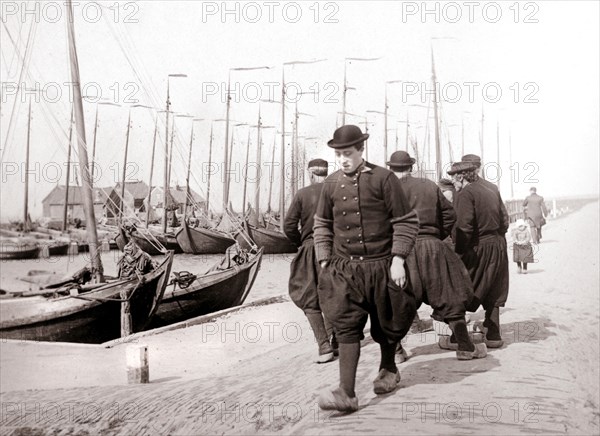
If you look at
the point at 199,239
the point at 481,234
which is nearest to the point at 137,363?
the point at 481,234

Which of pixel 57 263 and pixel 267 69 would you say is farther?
pixel 57 263

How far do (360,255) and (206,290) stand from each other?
789 centimetres

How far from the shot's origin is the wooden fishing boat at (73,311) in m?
9.45

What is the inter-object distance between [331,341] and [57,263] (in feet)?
83.7

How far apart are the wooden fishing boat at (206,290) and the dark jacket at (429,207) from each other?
662 cm

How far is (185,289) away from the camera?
10.9 meters

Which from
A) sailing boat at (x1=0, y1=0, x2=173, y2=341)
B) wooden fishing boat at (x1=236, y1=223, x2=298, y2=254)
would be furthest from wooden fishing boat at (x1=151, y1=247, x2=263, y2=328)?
wooden fishing boat at (x1=236, y1=223, x2=298, y2=254)

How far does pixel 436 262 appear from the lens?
4.08 metres

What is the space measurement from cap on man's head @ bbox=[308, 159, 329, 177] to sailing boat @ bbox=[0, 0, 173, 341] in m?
6.22

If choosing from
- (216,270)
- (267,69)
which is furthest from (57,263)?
(267,69)

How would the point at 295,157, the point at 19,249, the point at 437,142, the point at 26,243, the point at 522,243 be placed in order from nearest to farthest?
the point at 295,157, the point at 437,142, the point at 522,243, the point at 26,243, the point at 19,249

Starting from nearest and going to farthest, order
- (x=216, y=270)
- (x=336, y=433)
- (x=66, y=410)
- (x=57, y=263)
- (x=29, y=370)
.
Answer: (x=336, y=433) → (x=66, y=410) → (x=29, y=370) → (x=216, y=270) → (x=57, y=263)

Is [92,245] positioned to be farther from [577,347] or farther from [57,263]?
[57,263]

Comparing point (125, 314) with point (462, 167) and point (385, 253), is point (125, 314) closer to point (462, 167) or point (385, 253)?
point (462, 167)
